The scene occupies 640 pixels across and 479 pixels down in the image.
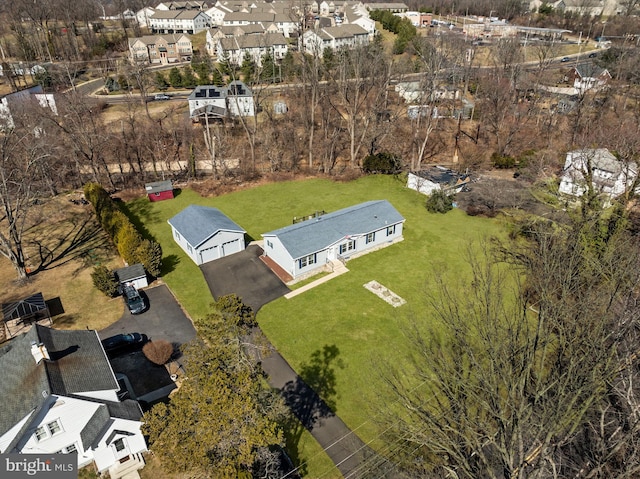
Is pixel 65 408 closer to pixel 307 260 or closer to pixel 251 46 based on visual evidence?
pixel 307 260

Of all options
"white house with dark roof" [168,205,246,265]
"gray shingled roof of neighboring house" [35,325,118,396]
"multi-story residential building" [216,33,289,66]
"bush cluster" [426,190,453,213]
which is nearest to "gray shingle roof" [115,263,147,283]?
"white house with dark roof" [168,205,246,265]

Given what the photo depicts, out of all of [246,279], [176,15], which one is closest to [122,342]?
[246,279]

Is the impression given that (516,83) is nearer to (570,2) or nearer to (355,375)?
(355,375)

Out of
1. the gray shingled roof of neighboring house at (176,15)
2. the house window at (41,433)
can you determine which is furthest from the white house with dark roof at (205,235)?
the gray shingled roof of neighboring house at (176,15)

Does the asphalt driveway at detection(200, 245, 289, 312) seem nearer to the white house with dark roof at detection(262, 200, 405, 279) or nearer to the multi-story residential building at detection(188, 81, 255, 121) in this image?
the white house with dark roof at detection(262, 200, 405, 279)

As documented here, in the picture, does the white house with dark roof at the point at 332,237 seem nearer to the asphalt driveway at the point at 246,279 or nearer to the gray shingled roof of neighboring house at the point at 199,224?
the asphalt driveway at the point at 246,279
